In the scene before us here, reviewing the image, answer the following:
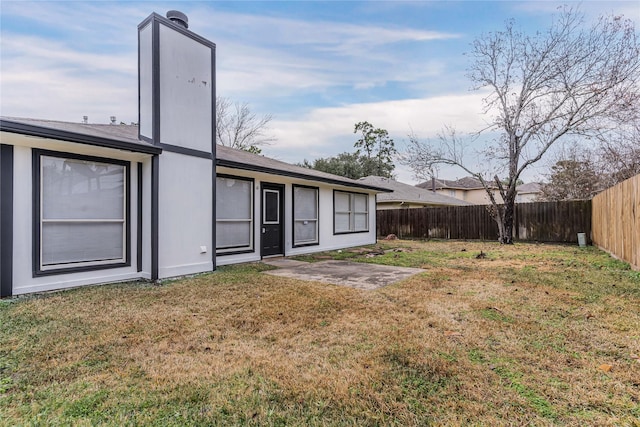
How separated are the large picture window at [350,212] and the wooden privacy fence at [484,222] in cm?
450

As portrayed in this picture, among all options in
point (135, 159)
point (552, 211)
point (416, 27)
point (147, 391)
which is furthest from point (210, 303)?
point (552, 211)

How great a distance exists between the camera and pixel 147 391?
7.61ft

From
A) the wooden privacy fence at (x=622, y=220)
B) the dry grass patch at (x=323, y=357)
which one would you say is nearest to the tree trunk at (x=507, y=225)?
the wooden privacy fence at (x=622, y=220)

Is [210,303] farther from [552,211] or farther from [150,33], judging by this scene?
[552,211]

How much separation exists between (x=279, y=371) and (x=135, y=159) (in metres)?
5.21

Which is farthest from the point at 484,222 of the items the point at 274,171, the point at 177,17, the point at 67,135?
the point at 67,135

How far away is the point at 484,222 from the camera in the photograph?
15.2 metres

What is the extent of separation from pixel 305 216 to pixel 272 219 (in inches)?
59.3

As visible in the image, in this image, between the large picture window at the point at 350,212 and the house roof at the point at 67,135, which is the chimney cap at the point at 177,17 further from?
the large picture window at the point at 350,212

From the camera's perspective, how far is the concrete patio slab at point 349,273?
233 inches

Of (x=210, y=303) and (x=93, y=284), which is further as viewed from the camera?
(x=93, y=284)

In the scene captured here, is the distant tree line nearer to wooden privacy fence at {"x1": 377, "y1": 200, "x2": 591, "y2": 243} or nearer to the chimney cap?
wooden privacy fence at {"x1": 377, "y1": 200, "x2": 591, "y2": 243}

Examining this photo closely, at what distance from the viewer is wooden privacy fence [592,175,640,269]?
6293 mm

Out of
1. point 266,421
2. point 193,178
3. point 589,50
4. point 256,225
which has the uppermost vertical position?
point 589,50
